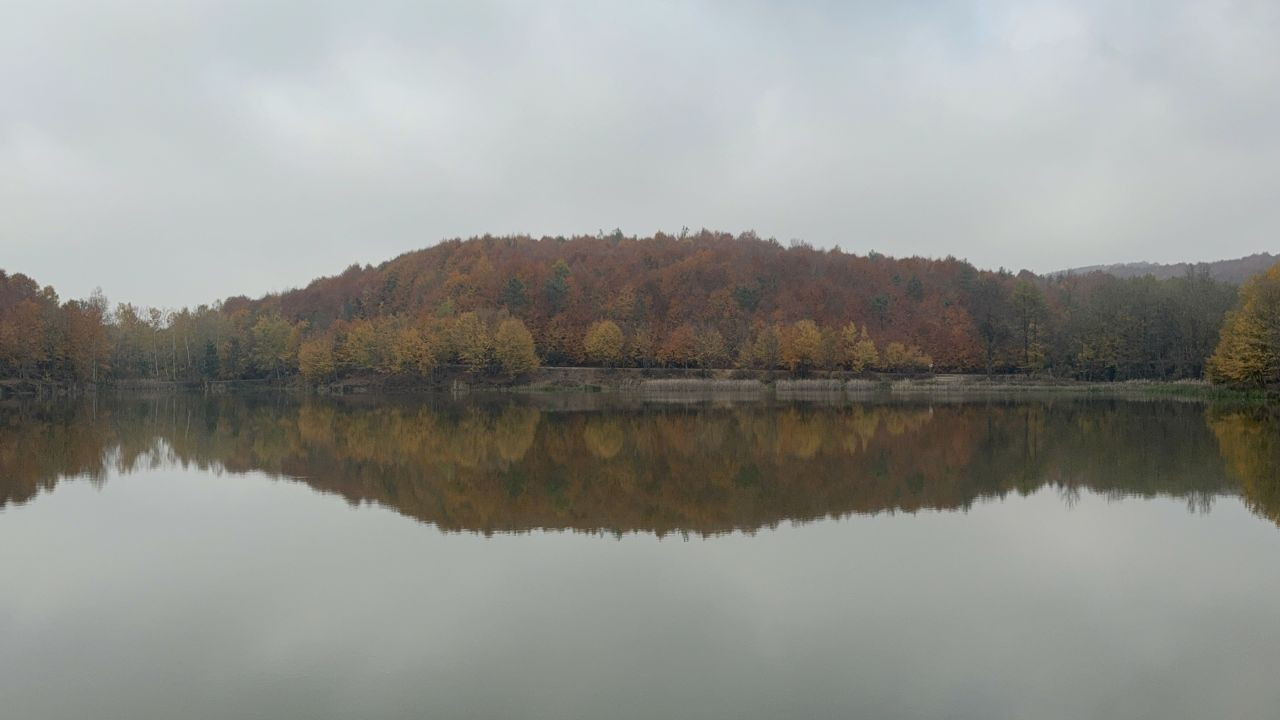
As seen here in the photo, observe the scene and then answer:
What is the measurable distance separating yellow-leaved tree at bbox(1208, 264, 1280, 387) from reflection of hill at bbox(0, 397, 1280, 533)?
482 inches

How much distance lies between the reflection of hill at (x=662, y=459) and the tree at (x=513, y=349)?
4103cm

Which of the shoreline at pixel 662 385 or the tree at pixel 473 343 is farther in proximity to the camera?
the tree at pixel 473 343

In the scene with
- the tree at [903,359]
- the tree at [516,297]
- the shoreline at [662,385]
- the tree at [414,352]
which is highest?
the tree at [516,297]

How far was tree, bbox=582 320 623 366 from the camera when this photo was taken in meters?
83.7

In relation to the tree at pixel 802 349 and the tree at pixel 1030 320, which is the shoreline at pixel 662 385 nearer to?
the tree at pixel 802 349

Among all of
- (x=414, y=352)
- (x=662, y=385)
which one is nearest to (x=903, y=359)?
(x=662, y=385)

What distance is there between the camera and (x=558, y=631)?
25.6 feet

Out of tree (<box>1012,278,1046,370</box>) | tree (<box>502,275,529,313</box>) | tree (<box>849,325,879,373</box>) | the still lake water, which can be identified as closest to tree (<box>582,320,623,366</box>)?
tree (<box>502,275,529,313</box>)

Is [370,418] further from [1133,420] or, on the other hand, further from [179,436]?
[1133,420]

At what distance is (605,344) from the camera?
3292 inches

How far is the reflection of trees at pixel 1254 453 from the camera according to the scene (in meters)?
14.6

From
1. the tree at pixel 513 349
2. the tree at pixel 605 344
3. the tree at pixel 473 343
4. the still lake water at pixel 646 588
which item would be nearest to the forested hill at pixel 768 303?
the tree at pixel 605 344

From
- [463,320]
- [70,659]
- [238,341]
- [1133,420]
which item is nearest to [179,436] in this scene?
[70,659]

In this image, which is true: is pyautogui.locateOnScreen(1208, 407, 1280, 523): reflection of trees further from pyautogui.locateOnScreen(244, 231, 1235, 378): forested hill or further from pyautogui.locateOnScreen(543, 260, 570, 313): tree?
pyautogui.locateOnScreen(543, 260, 570, 313): tree
